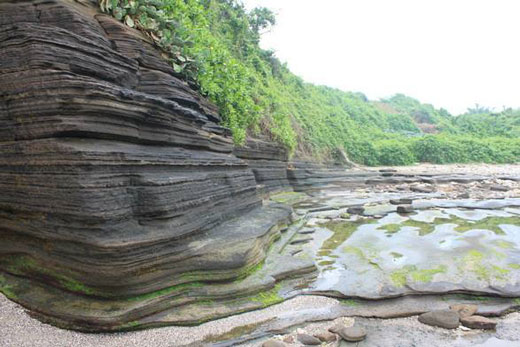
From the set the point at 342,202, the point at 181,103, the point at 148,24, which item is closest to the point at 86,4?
the point at 148,24

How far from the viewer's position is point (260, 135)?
50.6ft

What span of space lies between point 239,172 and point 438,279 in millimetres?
5306

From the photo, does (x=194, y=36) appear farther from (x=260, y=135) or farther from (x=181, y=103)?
(x=260, y=135)

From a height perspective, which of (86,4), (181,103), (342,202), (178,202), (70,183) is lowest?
(342,202)

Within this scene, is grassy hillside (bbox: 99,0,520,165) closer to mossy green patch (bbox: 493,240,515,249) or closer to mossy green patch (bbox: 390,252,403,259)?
mossy green patch (bbox: 390,252,403,259)

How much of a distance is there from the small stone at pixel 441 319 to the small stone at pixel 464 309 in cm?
16

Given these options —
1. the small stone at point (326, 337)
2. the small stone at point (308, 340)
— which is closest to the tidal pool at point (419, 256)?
the small stone at point (326, 337)

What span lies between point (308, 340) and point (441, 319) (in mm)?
1881

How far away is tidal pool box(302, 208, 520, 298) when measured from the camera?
581 cm

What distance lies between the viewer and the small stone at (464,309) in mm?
4918

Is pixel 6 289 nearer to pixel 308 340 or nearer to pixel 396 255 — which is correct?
pixel 308 340

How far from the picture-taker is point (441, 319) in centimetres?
475

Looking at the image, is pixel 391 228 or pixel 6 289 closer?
pixel 6 289

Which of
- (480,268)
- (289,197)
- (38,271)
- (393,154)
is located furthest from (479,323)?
(393,154)
